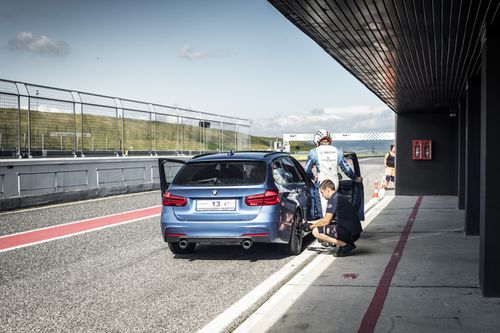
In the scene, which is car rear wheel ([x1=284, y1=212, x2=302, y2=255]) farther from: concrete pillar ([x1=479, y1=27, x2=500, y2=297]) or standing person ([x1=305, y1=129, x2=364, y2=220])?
concrete pillar ([x1=479, y1=27, x2=500, y2=297])

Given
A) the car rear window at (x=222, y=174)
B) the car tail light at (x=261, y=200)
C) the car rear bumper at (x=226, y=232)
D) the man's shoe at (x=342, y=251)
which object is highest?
the car rear window at (x=222, y=174)

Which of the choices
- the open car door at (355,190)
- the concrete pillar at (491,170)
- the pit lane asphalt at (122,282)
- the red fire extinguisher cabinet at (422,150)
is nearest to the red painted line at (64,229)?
the pit lane asphalt at (122,282)

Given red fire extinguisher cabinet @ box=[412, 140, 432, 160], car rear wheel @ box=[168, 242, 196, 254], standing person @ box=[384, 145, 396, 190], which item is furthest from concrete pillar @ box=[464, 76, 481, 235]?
standing person @ box=[384, 145, 396, 190]

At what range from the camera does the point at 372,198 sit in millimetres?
19391

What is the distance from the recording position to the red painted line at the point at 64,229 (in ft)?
34.5

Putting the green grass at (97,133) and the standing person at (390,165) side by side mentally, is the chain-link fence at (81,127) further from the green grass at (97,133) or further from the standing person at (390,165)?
the standing person at (390,165)

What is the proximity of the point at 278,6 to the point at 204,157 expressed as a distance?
2907 mm

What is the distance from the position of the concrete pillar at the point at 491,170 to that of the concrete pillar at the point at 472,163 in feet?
14.7

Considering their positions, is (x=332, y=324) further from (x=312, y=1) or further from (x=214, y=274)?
(x=312, y=1)

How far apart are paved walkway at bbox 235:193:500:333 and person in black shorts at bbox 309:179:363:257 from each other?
0.19m

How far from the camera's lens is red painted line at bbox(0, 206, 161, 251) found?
10523 mm

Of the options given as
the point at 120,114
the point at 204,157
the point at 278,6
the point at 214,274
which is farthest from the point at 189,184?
the point at 120,114

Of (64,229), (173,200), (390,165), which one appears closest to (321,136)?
(173,200)

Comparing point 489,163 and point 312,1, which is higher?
point 312,1
